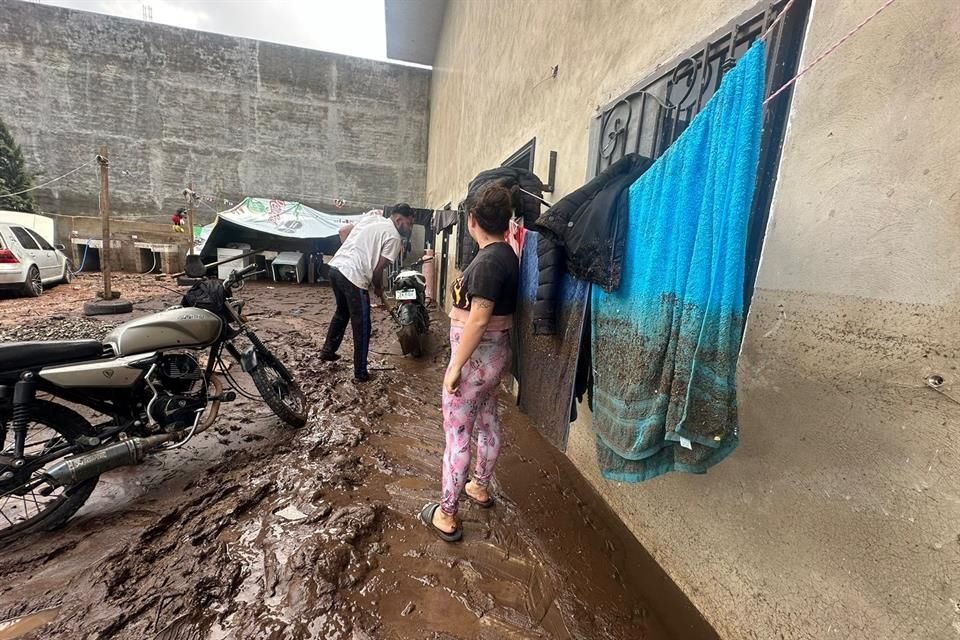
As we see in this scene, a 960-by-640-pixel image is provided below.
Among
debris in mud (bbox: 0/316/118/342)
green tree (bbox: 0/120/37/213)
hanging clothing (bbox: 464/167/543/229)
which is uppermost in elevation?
green tree (bbox: 0/120/37/213)

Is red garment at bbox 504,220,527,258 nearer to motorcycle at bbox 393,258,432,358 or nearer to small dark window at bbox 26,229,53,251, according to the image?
motorcycle at bbox 393,258,432,358

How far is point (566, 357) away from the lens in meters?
1.74

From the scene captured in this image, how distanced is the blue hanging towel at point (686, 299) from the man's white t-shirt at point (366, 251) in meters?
2.93

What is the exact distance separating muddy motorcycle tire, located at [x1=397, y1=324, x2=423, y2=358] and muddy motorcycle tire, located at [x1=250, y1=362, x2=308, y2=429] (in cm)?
177

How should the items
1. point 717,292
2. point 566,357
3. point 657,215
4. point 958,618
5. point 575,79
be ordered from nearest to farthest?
point 958,618
point 717,292
point 657,215
point 566,357
point 575,79

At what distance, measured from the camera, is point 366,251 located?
3.95 meters

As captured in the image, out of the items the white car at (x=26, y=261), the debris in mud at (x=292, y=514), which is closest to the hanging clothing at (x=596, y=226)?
the debris in mud at (x=292, y=514)

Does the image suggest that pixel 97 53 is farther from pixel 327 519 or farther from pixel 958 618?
pixel 958 618

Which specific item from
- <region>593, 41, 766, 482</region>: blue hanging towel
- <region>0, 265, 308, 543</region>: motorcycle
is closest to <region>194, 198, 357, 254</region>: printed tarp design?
<region>0, 265, 308, 543</region>: motorcycle

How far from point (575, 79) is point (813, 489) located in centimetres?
281

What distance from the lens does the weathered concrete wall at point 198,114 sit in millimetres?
12578

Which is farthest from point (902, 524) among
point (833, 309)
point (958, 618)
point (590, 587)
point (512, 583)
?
point (512, 583)

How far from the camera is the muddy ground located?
153 centimetres

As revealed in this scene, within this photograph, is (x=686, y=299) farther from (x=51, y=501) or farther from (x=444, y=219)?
(x=444, y=219)
